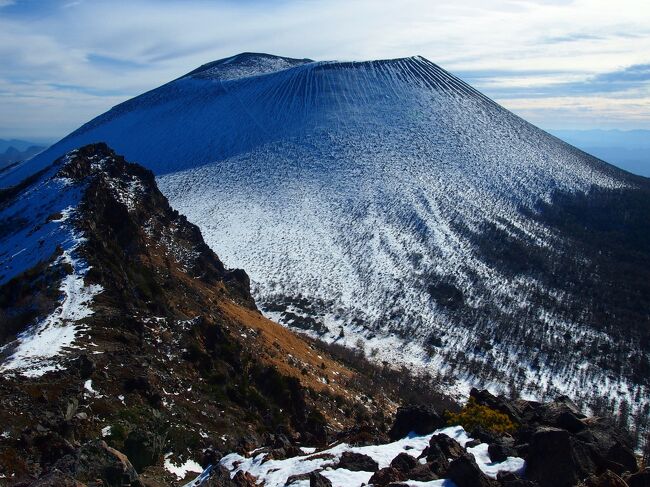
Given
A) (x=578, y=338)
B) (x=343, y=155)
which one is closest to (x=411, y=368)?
(x=578, y=338)

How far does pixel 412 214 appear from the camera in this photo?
69438 millimetres

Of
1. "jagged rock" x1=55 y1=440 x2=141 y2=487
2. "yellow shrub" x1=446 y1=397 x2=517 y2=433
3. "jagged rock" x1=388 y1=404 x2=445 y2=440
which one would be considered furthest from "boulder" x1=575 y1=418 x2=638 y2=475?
"jagged rock" x1=55 y1=440 x2=141 y2=487

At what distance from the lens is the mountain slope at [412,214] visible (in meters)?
46.4

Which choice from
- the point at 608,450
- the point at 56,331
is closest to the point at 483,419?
the point at 608,450

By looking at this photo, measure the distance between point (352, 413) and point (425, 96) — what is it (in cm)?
8101

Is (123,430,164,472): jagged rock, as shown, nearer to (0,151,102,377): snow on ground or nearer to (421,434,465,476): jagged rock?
(0,151,102,377): snow on ground

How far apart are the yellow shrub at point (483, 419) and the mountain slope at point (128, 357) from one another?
4.26 metres

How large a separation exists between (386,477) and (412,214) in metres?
59.6

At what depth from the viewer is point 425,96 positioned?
97.9 m

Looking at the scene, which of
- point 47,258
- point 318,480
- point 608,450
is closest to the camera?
point 318,480

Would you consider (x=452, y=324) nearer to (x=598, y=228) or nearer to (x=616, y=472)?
(x=598, y=228)

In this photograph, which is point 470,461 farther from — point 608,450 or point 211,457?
point 211,457

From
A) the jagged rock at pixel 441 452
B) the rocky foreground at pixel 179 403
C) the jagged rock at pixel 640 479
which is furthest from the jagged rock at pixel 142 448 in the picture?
the jagged rock at pixel 640 479

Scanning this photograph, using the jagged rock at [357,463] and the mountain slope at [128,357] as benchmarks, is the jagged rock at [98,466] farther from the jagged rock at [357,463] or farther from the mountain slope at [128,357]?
the jagged rock at [357,463]
